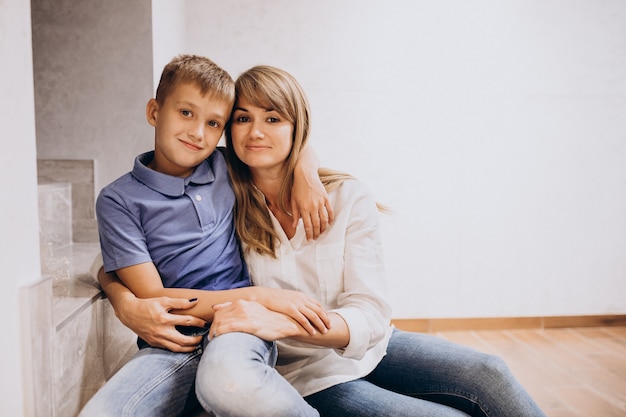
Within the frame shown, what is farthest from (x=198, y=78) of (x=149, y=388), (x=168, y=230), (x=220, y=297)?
(x=149, y=388)

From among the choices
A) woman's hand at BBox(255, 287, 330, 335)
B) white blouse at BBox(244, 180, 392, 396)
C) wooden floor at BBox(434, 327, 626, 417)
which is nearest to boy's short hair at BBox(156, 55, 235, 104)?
white blouse at BBox(244, 180, 392, 396)

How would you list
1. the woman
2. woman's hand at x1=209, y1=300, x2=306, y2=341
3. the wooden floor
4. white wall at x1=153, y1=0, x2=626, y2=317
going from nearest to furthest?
woman's hand at x1=209, y1=300, x2=306, y2=341
the woman
the wooden floor
white wall at x1=153, y1=0, x2=626, y2=317

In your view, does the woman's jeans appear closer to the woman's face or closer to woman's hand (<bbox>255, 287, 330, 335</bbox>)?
woman's hand (<bbox>255, 287, 330, 335</bbox>)

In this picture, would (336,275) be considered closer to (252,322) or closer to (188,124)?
(252,322)

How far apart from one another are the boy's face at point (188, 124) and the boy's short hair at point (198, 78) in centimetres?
1

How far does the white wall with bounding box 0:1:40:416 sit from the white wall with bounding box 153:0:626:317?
1.77 meters

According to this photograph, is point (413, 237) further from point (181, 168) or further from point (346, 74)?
point (181, 168)

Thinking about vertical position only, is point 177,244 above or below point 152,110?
below

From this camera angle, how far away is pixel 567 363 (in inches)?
93.8

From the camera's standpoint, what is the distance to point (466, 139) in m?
2.69

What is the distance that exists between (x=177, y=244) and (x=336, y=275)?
0.42 meters

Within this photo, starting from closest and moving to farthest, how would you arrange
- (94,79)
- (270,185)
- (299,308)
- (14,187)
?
(14,187), (299,308), (270,185), (94,79)

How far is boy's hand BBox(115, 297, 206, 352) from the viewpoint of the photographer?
42.6 inches

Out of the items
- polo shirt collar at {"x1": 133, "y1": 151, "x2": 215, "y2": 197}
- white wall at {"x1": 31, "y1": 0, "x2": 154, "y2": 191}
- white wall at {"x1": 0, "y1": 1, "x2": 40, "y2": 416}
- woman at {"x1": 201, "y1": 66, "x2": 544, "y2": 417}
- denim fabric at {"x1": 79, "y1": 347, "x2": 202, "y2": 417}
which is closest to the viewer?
white wall at {"x1": 0, "y1": 1, "x2": 40, "y2": 416}
